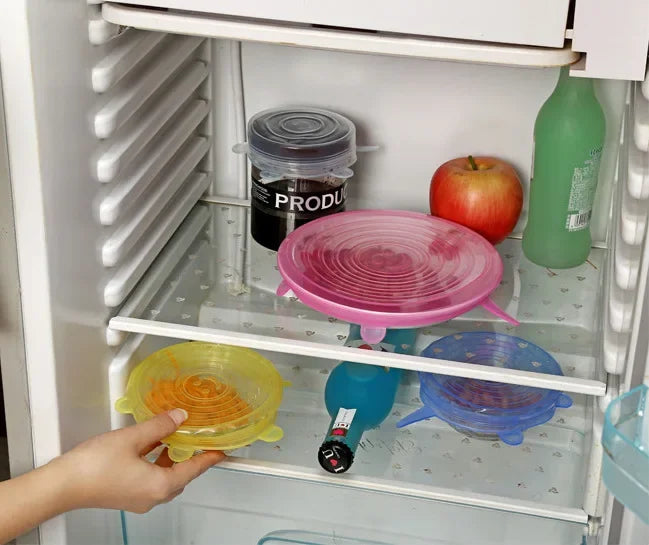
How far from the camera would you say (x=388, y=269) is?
4.21 feet

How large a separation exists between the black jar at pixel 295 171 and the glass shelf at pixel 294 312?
8 centimetres

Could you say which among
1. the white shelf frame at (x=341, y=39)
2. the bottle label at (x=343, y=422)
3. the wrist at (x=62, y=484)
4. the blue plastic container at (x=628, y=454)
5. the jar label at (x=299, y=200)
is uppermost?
the white shelf frame at (x=341, y=39)

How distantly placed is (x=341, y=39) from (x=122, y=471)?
0.54m

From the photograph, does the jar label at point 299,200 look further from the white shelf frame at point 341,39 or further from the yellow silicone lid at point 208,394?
the white shelf frame at point 341,39

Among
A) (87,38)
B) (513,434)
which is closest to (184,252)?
(87,38)

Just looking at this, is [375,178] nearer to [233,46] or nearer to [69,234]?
[233,46]

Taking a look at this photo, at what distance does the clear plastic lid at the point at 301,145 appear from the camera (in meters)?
1.35

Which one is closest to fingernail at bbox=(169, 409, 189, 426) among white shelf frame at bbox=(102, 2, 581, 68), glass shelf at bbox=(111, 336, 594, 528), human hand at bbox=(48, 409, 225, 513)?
human hand at bbox=(48, 409, 225, 513)

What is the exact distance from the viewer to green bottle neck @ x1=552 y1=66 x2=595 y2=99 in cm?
130

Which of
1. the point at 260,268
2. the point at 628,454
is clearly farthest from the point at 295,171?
the point at 628,454

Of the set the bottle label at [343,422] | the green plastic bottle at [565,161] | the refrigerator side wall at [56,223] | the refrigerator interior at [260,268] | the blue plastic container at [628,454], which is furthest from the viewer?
the green plastic bottle at [565,161]

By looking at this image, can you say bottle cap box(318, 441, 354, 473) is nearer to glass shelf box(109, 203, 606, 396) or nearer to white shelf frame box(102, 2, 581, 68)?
glass shelf box(109, 203, 606, 396)

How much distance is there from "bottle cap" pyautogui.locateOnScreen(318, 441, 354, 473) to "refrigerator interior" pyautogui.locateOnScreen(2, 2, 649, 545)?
0.32ft

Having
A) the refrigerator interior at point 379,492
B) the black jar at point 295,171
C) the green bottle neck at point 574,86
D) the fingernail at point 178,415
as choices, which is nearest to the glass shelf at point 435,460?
the refrigerator interior at point 379,492
